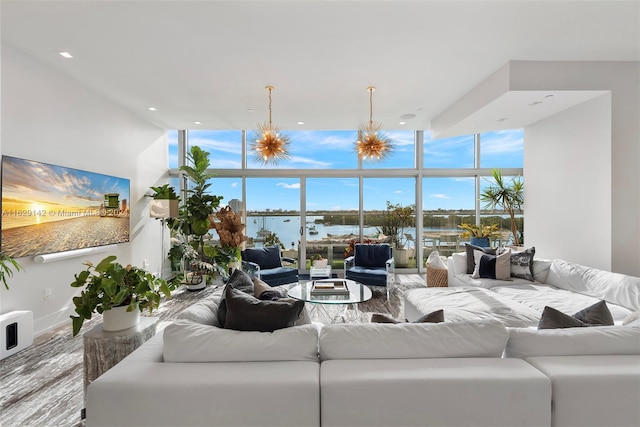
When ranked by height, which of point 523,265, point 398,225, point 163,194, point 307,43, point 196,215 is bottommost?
point 523,265

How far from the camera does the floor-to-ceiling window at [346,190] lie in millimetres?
6520

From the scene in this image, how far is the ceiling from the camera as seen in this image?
243 cm

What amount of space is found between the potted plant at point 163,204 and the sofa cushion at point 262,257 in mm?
1415

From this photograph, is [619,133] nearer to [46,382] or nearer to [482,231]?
[482,231]

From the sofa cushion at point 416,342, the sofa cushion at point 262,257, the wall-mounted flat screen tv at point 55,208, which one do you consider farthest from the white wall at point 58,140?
the sofa cushion at point 416,342

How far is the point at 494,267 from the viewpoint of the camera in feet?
13.6

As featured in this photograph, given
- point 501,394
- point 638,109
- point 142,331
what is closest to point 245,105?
point 142,331

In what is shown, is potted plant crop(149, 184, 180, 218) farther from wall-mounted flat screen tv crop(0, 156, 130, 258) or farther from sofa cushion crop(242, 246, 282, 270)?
sofa cushion crop(242, 246, 282, 270)

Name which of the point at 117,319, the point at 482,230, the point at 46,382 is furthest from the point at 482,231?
the point at 46,382

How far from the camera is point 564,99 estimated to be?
3.72 m

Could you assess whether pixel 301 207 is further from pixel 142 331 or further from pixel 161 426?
pixel 161 426

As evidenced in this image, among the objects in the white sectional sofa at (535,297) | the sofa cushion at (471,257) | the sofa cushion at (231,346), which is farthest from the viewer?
the sofa cushion at (471,257)

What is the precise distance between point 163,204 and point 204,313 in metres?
3.78

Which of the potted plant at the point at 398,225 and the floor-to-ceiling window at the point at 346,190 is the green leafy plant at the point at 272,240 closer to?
the floor-to-ceiling window at the point at 346,190
